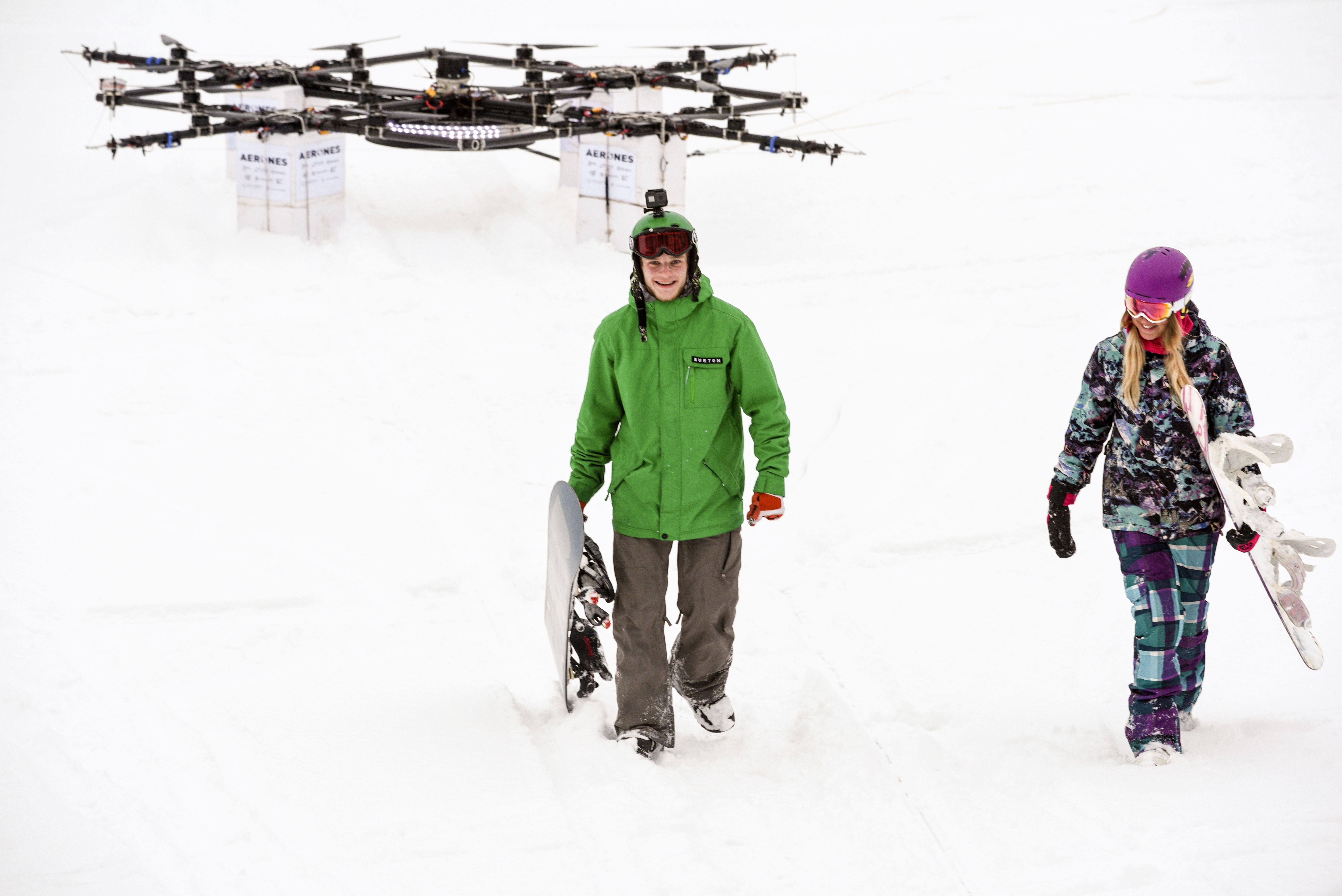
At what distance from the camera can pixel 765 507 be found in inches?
153

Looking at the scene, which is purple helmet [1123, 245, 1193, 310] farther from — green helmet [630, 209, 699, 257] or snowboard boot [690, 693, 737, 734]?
snowboard boot [690, 693, 737, 734]

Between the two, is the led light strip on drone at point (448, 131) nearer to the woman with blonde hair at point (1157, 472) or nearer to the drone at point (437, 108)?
the drone at point (437, 108)

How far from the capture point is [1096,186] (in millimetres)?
11016

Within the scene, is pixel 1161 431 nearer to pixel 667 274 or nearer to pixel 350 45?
pixel 667 274

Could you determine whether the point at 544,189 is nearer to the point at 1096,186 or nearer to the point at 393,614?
the point at 1096,186

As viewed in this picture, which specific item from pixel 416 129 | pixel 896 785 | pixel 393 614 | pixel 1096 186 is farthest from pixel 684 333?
pixel 1096 186

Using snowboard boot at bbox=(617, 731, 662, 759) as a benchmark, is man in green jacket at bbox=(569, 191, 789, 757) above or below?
above

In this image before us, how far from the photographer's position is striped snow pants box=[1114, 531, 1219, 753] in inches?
151

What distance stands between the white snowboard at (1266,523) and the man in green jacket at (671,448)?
4.10ft

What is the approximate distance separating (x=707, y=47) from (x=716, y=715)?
8389mm

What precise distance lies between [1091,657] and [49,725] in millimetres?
3732

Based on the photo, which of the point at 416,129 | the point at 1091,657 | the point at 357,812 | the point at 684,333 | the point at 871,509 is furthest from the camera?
the point at 416,129

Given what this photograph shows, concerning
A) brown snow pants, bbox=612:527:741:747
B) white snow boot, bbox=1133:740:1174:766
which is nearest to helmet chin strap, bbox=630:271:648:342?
brown snow pants, bbox=612:527:741:747

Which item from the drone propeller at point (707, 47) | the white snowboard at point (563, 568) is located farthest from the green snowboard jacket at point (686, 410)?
the drone propeller at point (707, 47)
